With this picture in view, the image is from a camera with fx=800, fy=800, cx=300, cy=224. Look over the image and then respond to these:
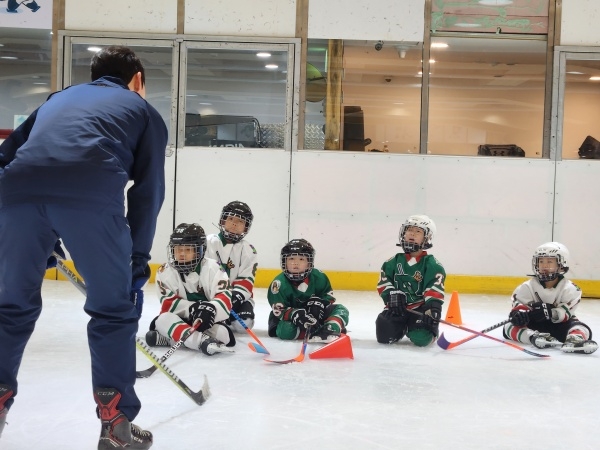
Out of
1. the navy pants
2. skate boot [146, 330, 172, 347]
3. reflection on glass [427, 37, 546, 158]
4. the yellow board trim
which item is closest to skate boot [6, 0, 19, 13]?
the yellow board trim

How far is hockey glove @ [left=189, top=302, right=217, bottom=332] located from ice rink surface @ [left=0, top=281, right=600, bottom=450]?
0.15 m

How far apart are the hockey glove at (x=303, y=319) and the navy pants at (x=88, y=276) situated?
7.05 ft

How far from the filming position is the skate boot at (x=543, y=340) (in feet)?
14.4

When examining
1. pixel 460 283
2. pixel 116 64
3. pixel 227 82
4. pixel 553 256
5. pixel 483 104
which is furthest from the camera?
pixel 483 104

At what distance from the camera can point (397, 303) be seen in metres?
4.41

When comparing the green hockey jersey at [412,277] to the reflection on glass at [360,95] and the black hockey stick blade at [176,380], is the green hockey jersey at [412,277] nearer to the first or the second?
the black hockey stick blade at [176,380]

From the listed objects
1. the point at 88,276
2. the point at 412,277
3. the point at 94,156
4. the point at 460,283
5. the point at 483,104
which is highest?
the point at 483,104

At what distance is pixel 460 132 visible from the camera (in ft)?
33.8

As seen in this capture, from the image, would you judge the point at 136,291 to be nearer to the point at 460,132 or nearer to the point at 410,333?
the point at 410,333

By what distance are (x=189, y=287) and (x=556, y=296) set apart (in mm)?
2082

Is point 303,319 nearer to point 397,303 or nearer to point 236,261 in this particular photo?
point 397,303

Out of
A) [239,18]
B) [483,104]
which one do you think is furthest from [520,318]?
[483,104]

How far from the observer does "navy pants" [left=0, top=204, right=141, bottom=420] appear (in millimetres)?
2137

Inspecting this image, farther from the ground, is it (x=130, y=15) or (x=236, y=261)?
(x=130, y=15)
